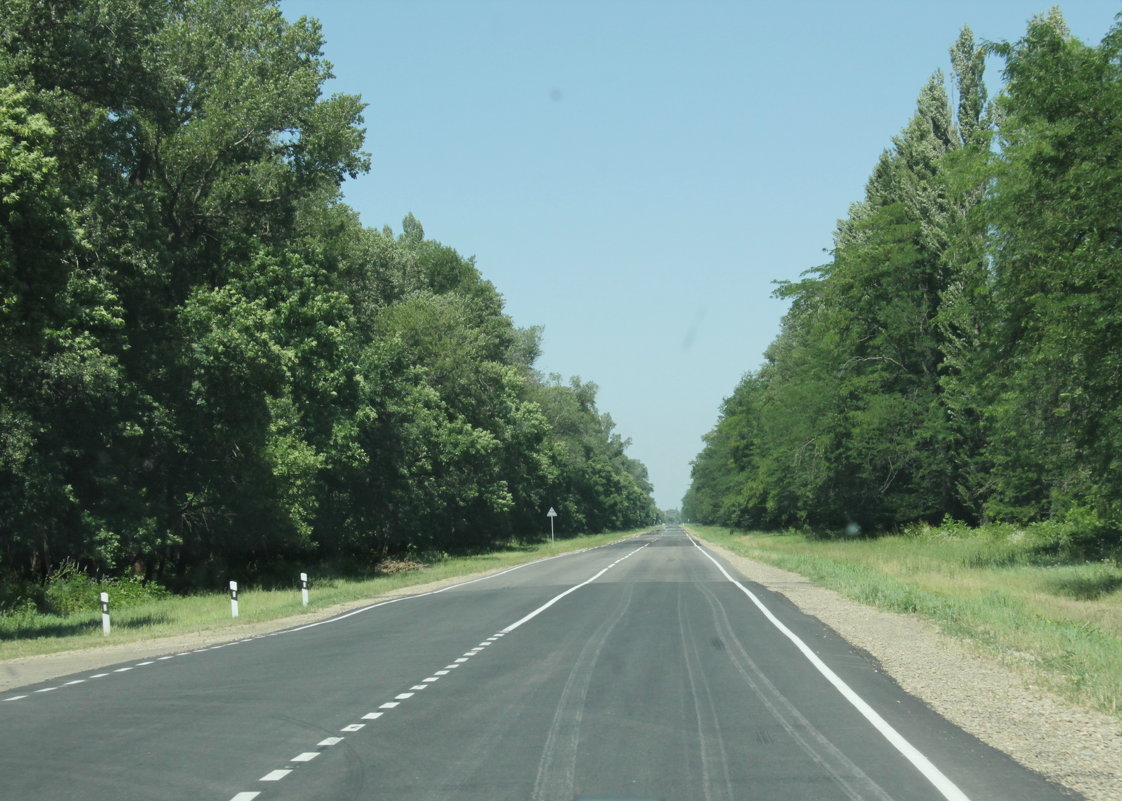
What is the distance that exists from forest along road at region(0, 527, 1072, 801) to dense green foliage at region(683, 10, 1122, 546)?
11.3m

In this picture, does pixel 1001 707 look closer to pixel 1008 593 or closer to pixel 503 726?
pixel 503 726

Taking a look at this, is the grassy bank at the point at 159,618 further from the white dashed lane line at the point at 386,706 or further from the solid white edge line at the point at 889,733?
the solid white edge line at the point at 889,733

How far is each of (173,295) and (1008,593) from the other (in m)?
25.1

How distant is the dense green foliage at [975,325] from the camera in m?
22.1

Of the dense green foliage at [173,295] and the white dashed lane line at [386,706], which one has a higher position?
the dense green foliage at [173,295]

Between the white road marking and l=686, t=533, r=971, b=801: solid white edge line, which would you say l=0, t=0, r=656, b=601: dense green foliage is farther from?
l=686, t=533, r=971, b=801: solid white edge line

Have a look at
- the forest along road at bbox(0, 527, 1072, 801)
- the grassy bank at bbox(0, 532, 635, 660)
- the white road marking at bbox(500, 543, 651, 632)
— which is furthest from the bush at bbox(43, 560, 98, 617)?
the white road marking at bbox(500, 543, 651, 632)

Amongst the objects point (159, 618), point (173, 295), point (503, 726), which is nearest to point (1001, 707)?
point (503, 726)

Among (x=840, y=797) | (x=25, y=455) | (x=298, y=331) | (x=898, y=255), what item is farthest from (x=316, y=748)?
(x=898, y=255)

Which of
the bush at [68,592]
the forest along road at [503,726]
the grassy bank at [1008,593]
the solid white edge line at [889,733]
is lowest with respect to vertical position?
the grassy bank at [1008,593]

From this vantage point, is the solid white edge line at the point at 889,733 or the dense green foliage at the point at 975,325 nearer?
the solid white edge line at the point at 889,733

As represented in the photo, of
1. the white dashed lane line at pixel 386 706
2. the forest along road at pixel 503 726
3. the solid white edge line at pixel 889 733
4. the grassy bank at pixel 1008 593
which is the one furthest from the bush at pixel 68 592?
the grassy bank at pixel 1008 593

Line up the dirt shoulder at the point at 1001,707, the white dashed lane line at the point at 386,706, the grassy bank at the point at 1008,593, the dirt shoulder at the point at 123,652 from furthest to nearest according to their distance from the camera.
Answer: the dirt shoulder at the point at 123,652 → the grassy bank at the point at 1008,593 → the dirt shoulder at the point at 1001,707 → the white dashed lane line at the point at 386,706

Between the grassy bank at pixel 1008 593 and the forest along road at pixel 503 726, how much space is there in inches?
85.3
